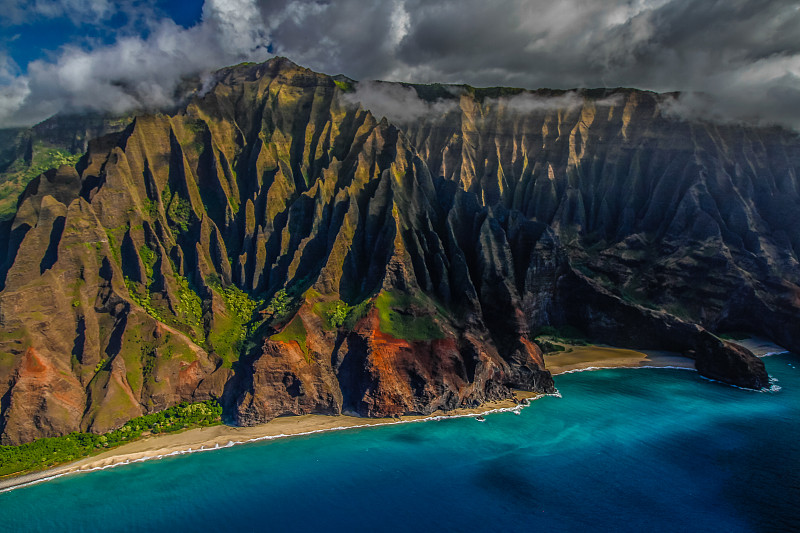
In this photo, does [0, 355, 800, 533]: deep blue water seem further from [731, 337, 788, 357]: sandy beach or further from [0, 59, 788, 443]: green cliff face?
[731, 337, 788, 357]: sandy beach

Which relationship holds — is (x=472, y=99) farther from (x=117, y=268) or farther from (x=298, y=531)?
(x=298, y=531)

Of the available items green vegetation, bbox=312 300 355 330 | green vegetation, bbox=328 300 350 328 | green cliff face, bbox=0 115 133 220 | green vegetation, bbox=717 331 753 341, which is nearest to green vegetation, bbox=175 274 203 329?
green vegetation, bbox=312 300 355 330

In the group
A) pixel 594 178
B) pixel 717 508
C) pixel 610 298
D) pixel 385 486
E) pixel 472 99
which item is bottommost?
pixel 717 508

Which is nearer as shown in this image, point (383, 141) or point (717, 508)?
point (717, 508)

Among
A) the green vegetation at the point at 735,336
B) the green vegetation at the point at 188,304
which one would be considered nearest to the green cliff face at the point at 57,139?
the green vegetation at the point at 188,304

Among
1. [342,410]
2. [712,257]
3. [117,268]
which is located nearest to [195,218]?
[117,268]

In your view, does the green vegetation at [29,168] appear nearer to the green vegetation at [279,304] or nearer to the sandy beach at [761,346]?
the green vegetation at [279,304]

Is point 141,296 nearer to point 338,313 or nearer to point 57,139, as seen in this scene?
point 338,313

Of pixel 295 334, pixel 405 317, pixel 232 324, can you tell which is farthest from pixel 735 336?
pixel 232 324
